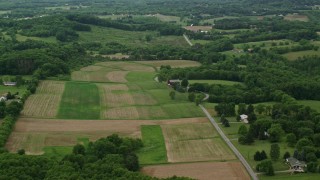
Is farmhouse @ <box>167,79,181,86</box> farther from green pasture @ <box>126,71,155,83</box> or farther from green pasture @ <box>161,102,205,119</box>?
green pasture @ <box>161,102,205,119</box>

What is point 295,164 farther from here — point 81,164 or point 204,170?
point 81,164

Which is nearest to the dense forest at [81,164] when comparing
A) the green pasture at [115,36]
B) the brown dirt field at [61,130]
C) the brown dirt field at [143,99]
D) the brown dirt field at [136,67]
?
the brown dirt field at [61,130]

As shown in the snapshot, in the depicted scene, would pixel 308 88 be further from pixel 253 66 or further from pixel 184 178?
pixel 184 178

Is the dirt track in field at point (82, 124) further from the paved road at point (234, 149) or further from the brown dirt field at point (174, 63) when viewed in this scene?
the brown dirt field at point (174, 63)

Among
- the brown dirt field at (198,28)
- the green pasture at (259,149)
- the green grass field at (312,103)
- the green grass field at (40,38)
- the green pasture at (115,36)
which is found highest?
the green pasture at (259,149)

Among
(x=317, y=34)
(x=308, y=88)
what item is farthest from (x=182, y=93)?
(x=317, y=34)

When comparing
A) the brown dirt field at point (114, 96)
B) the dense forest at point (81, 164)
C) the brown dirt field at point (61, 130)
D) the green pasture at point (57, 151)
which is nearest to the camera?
the dense forest at point (81, 164)

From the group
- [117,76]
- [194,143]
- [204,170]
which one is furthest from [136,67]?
[204,170]
